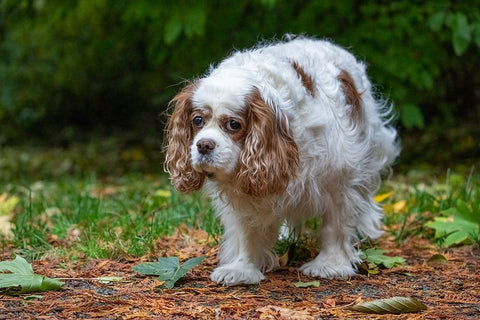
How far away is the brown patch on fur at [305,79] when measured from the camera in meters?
3.46

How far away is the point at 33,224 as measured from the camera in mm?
Answer: 4438

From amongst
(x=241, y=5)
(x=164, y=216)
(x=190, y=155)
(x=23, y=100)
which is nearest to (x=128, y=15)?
(x=241, y=5)

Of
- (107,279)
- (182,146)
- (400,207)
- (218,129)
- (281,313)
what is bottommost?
(107,279)

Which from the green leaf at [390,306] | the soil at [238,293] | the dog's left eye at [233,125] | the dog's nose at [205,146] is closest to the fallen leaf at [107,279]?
the soil at [238,293]

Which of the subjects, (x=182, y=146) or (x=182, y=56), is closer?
(x=182, y=146)

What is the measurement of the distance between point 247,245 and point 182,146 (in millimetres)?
643

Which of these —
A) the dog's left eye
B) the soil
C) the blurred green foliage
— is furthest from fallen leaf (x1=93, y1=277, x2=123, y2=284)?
the blurred green foliage

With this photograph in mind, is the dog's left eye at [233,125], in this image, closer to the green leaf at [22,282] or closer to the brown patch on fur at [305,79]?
the brown patch on fur at [305,79]

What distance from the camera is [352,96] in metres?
3.76

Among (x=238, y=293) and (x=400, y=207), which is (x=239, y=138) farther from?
(x=400, y=207)

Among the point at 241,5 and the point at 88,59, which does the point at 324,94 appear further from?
the point at 88,59

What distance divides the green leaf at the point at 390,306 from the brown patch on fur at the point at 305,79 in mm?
1038

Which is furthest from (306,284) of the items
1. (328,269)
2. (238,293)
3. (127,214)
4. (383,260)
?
(127,214)

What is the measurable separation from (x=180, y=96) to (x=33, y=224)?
1.62 metres
